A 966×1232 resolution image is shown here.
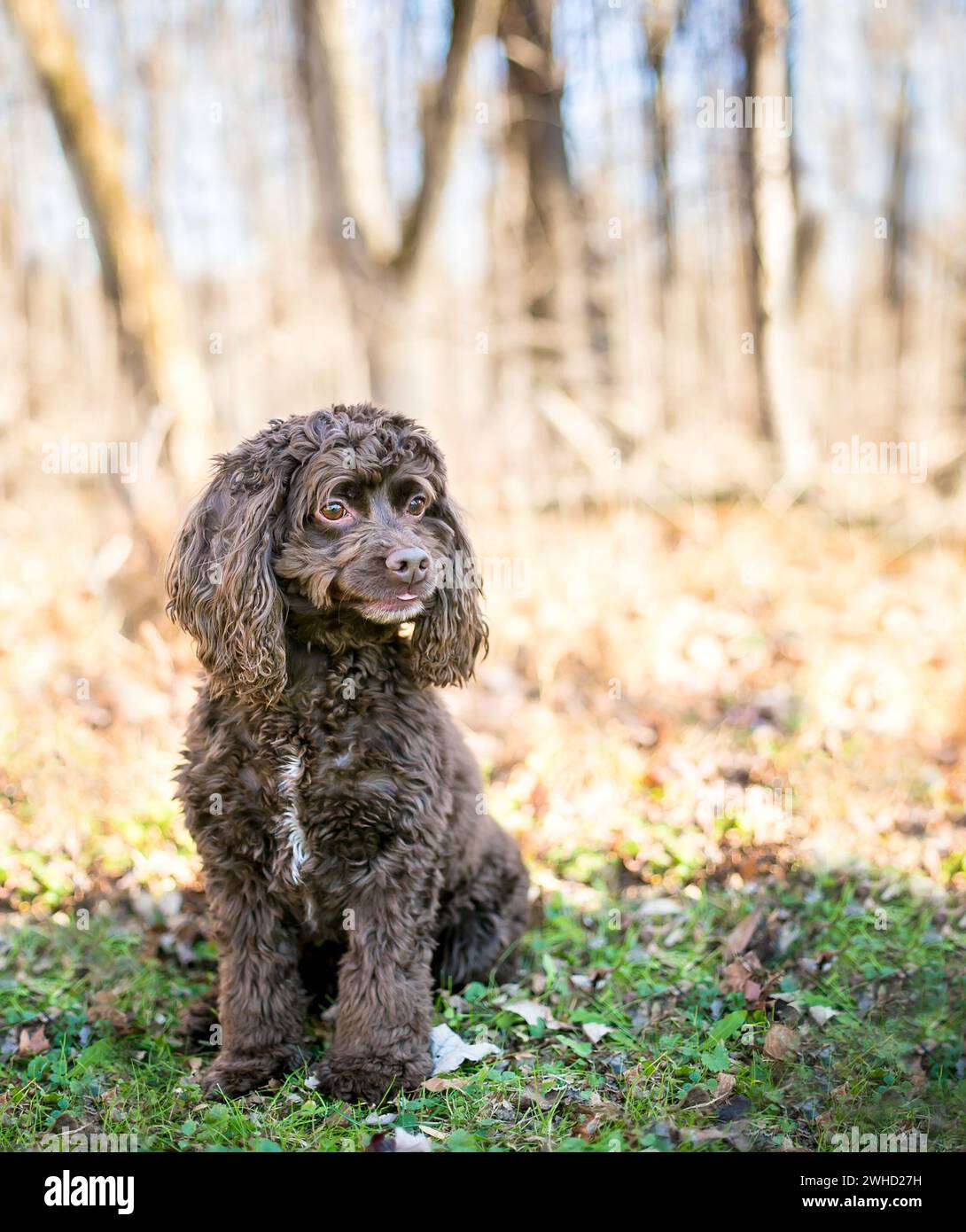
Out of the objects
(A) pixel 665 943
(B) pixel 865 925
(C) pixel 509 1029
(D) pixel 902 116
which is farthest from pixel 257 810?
(D) pixel 902 116

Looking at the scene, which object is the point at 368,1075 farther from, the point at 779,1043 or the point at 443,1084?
the point at 779,1043

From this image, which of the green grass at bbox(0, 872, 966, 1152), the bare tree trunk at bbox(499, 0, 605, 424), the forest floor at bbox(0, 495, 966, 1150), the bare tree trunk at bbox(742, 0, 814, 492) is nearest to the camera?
the green grass at bbox(0, 872, 966, 1152)

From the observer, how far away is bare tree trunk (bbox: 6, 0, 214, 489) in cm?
582

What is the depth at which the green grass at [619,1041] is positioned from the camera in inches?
119

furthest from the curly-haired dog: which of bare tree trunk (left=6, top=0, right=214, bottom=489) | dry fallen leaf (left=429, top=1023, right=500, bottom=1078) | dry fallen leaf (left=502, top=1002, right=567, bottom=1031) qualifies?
bare tree trunk (left=6, top=0, right=214, bottom=489)

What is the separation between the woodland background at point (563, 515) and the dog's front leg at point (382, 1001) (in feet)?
0.77

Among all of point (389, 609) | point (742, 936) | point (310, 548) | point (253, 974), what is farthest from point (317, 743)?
point (742, 936)

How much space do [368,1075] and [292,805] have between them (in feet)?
2.79

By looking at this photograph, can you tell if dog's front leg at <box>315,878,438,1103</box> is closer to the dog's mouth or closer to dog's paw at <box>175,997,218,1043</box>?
dog's paw at <box>175,997,218,1043</box>

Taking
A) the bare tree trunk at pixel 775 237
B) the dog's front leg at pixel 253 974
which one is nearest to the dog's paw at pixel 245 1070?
the dog's front leg at pixel 253 974

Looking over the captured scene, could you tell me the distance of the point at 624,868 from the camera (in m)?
4.80

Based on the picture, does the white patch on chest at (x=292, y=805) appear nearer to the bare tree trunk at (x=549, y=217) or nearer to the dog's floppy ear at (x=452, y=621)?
the dog's floppy ear at (x=452, y=621)

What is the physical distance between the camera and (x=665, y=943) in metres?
4.21
